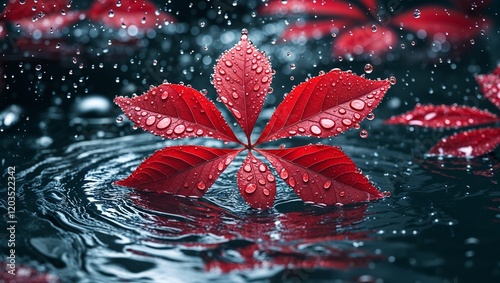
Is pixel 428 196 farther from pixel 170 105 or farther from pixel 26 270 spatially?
pixel 26 270

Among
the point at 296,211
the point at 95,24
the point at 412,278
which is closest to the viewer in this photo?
the point at 412,278

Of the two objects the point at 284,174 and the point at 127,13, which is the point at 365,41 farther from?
the point at 284,174

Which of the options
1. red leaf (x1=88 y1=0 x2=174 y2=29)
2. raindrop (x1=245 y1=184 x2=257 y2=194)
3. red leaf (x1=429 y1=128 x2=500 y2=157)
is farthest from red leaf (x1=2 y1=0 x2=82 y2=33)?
red leaf (x1=429 y1=128 x2=500 y2=157)

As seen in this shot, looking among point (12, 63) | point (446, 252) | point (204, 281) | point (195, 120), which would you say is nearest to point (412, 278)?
point (446, 252)

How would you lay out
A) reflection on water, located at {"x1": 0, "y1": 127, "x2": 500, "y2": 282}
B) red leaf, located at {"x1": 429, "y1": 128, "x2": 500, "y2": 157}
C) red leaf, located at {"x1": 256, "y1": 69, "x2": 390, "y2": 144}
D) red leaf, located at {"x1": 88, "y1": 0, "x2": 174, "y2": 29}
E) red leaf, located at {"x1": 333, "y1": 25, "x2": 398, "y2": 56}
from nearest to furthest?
reflection on water, located at {"x1": 0, "y1": 127, "x2": 500, "y2": 282} < red leaf, located at {"x1": 256, "y1": 69, "x2": 390, "y2": 144} < red leaf, located at {"x1": 429, "y1": 128, "x2": 500, "y2": 157} < red leaf, located at {"x1": 88, "y1": 0, "x2": 174, "y2": 29} < red leaf, located at {"x1": 333, "y1": 25, "x2": 398, "y2": 56}

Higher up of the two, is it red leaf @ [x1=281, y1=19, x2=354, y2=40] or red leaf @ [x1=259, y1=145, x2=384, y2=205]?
red leaf @ [x1=281, y1=19, x2=354, y2=40]

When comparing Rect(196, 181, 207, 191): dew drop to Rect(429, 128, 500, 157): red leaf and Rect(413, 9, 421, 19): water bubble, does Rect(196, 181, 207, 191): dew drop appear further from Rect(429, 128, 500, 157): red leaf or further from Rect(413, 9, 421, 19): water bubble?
Rect(413, 9, 421, 19): water bubble
